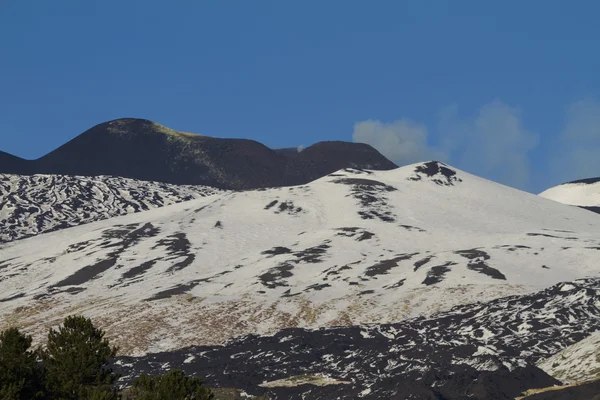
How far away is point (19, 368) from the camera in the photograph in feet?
184

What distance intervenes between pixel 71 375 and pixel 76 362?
3.18 ft

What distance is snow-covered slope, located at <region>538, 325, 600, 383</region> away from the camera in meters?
100

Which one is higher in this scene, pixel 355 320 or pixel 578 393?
pixel 355 320

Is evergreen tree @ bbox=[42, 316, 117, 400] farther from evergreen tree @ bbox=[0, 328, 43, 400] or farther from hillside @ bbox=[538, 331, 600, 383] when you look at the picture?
hillside @ bbox=[538, 331, 600, 383]

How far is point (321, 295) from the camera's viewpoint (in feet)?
561

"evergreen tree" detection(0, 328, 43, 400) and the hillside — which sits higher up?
"evergreen tree" detection(0, 328, 43, 400)

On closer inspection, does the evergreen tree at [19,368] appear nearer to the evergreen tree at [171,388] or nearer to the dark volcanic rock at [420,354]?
the evergreen tree at [171,388]

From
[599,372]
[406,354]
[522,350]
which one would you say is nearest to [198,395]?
[599,372]

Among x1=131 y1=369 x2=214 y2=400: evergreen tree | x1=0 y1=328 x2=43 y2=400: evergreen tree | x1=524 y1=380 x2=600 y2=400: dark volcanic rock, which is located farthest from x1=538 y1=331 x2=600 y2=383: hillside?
x1=0 y1=328 x2=43 y2=400: evergreen tree

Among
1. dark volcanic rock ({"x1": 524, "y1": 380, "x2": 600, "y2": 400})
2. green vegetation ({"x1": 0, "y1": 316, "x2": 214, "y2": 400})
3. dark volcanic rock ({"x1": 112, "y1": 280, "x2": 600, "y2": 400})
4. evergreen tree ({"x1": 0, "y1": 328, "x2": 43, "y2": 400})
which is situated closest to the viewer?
green vegetation ({"x1": 0, "y1": 316, "x2": 214, "y2": 400})

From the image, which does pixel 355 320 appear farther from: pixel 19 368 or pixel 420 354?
pixel 19 368

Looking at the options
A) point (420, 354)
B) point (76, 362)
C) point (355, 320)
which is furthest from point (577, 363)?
point (76, 362)

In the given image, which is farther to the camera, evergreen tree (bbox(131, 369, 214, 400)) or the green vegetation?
the green vegetation

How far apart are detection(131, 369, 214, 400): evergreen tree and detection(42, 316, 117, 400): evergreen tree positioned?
6.90 metres
